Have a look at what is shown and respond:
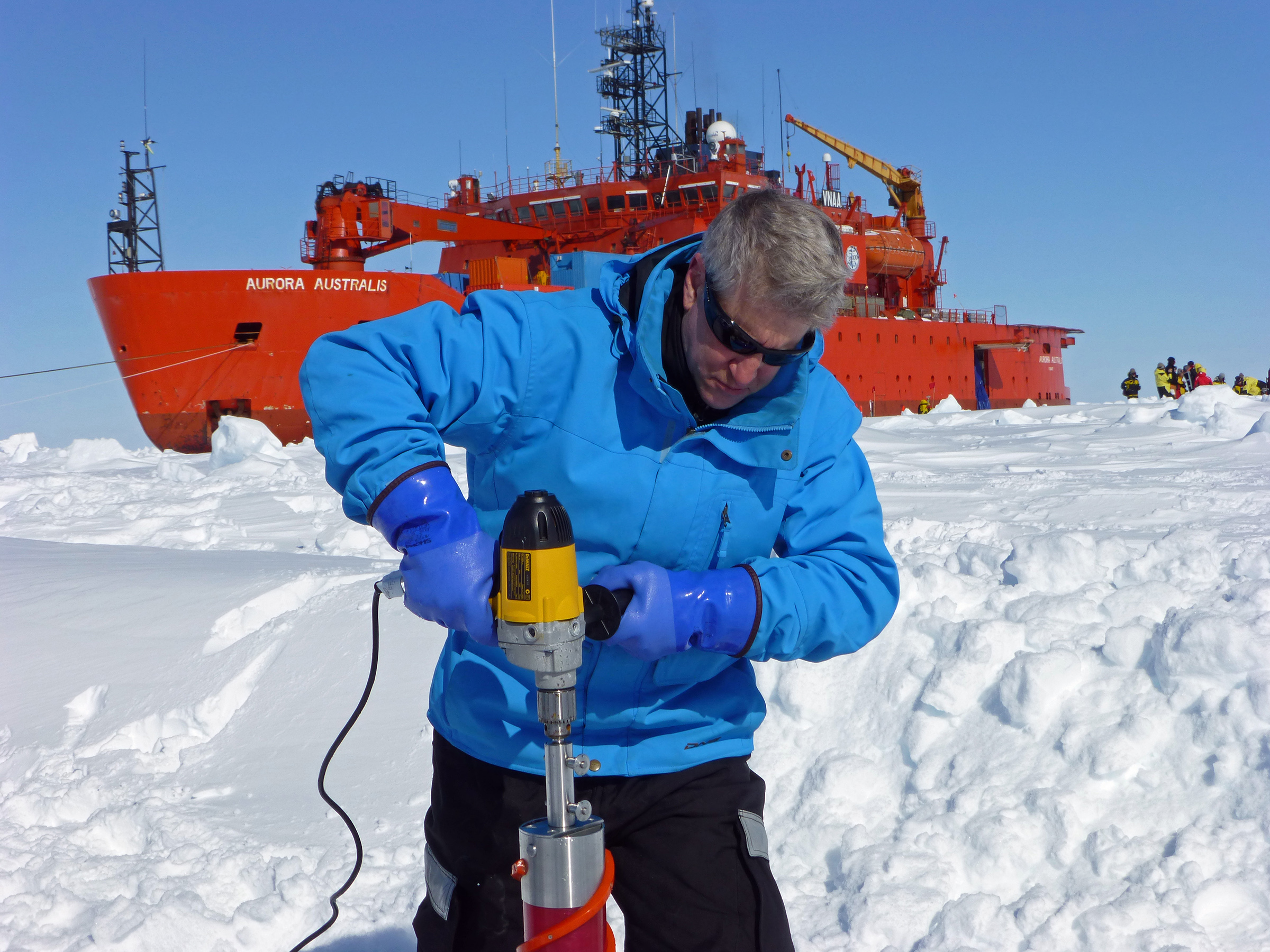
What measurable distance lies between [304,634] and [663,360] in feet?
10.2

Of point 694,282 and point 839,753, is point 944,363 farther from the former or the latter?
point 694,282

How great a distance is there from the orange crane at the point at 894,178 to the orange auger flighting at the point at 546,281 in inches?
1.8

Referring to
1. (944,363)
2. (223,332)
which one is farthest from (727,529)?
(944,363)

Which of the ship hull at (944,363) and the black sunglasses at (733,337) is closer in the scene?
the black sunglasses at (733,337)

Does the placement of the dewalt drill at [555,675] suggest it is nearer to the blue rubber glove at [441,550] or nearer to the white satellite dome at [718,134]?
the blue rubber glove at [441,550]

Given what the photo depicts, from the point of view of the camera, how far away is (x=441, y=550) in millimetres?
1479

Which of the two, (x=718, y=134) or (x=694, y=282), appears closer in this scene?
(x=694, y=282)

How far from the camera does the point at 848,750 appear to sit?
10.7 feet

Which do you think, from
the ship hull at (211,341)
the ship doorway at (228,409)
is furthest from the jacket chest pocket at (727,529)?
the ship doorway at (228,409)

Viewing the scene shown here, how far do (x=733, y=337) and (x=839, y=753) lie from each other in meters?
2.10

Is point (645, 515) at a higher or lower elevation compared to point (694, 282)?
lower

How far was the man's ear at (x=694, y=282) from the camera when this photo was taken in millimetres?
1625

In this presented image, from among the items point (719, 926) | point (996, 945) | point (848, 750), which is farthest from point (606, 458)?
point (848, 750)

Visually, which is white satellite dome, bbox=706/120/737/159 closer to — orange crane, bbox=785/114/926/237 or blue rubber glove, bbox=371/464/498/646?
orange crane, bbox=785/114/926/237
